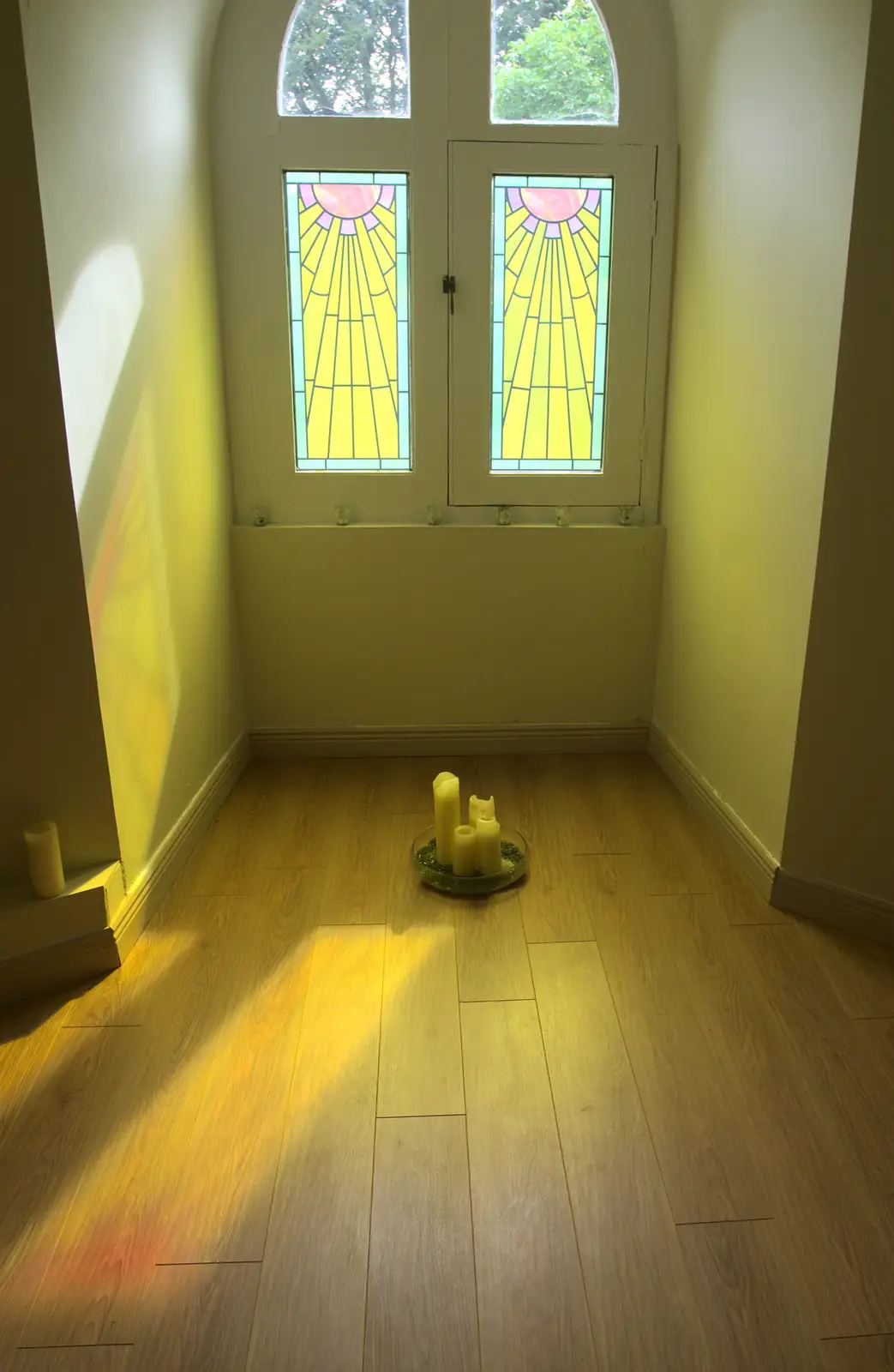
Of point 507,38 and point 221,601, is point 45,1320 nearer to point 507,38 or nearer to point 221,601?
point 221,601

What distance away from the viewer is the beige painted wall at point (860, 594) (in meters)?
1.67

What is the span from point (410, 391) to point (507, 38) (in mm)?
973

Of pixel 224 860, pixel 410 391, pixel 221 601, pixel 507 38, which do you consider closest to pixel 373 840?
pixel 224 860

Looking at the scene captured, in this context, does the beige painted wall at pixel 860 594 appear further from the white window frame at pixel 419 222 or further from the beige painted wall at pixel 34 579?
the beige painted wall at pixel 34 579

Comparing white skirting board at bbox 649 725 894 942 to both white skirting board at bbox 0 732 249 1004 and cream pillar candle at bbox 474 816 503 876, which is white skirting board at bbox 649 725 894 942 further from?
white skirting board at bbox 0 732 249 1004

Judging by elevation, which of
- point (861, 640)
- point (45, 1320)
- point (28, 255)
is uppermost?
point (28, 255)

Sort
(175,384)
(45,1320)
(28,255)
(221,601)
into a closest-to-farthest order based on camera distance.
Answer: (45,1320) < (28,255) < (175,384) < (221,601)

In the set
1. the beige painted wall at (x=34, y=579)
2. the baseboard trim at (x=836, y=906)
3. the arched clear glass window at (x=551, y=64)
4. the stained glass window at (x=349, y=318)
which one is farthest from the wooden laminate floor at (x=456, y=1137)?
the arched clear glass window at (x=551, y=64)

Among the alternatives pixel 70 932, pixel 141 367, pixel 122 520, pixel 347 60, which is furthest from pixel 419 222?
pixel 70 932

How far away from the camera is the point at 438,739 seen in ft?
9.92

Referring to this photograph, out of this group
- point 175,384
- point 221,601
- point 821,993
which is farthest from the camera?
point 221,601

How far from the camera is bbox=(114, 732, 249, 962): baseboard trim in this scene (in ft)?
6.52

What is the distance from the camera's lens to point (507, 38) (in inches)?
99.4

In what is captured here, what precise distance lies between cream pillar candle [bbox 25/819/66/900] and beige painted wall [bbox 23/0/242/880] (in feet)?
0.53
